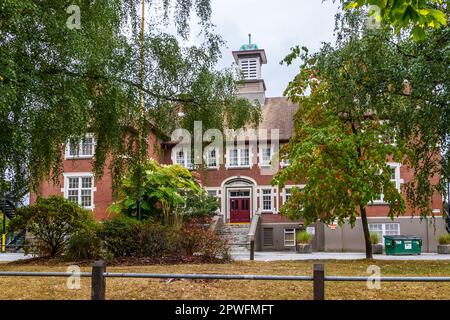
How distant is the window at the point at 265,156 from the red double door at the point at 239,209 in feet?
9.05

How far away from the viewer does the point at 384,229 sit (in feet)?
109

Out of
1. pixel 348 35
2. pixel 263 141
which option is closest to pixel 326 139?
pixel 348 35

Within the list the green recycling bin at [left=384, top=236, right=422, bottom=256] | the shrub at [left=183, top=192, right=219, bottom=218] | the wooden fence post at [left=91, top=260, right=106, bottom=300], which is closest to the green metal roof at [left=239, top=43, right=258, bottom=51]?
the shrub at [left=183, top=192, right=219, bottom=218]

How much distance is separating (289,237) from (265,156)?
5808mm

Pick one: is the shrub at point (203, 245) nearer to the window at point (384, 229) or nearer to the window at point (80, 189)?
the window at point (384, 229)

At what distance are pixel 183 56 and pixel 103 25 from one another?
8.04ft

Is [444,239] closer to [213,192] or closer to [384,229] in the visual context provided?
[384,229]

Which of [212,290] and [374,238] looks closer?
[212,290]

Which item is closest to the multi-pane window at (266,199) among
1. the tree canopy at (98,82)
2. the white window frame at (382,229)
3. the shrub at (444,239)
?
the white window frame at (382,229)

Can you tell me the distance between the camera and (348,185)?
18.6 metres

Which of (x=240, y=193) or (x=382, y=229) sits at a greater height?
(x=240, y=193)

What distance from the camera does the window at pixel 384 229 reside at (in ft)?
108

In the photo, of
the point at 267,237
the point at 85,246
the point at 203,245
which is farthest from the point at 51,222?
the point at 267,237

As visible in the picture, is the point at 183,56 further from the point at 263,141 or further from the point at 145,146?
the point at 263,141
